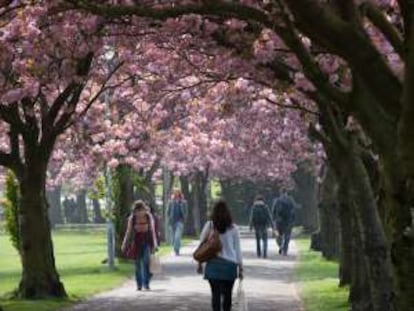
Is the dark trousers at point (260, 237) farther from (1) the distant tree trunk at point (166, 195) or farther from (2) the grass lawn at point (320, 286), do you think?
(1) the distant tree trunk at point (166, 195)

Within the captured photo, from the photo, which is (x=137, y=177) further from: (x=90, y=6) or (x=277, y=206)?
(x=90, y=6)

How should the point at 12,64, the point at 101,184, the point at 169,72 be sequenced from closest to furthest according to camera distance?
the point at 12,64 → the point at 169,72 → the point at 101,184

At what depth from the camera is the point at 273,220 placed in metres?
35.4

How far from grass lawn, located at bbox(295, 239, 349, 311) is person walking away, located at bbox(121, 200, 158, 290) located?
3026mm

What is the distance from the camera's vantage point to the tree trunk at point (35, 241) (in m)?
19.3

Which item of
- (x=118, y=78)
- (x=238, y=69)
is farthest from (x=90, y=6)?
(x=118, y=78)

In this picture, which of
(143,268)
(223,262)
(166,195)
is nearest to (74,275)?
(143,268)

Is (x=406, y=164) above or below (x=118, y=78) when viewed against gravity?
below

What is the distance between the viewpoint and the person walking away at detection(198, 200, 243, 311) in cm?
1233

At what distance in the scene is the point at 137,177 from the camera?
1305 inches

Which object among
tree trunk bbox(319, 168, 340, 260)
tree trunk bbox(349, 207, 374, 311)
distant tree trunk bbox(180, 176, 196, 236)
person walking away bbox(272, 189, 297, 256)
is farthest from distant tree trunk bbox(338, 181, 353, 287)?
distant tree trunk bbox(180, 176, 196, 236)

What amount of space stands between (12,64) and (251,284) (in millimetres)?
7964

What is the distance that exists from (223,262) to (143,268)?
27.5 ft

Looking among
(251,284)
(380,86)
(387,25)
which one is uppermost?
(387,25)
